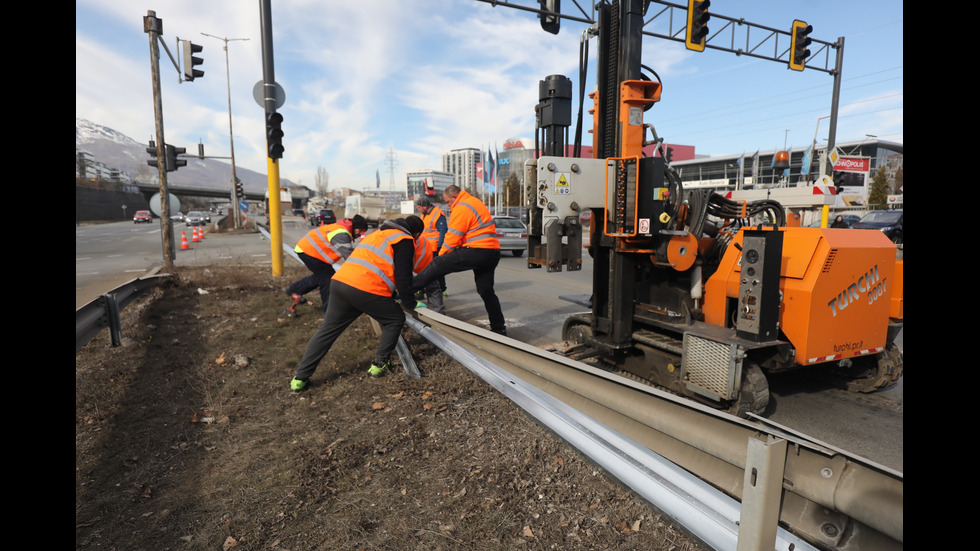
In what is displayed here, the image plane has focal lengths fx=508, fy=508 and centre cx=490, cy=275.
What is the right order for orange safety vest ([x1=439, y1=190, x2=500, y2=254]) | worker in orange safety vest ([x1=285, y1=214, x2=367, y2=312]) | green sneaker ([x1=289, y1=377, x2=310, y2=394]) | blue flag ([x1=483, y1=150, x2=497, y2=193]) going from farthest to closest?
1. blue flag ([x1=483, y1=150, x2=497, y2=193])
2. worker in orange safety vest ([x1=285, y1=214, x2=367, y2=312])
3. orange safety vest ([x1=439, y1=190, x2=500, y2=254])
4. green sneaker ([x1=289, y1=377, x2=310, y2=394])

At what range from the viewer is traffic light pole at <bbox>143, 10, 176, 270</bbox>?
10883mm

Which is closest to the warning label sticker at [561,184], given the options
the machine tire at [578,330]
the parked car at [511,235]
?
the machine tire at [578,330]

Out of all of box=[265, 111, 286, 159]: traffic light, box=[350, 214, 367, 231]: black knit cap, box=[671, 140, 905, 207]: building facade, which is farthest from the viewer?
box=[671, 140, 905, 207]: building facade

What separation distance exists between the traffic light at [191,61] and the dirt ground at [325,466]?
815 cm

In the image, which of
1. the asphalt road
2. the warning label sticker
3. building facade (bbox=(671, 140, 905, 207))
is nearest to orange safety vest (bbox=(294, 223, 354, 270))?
the asphalt road

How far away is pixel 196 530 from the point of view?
8.63 feet

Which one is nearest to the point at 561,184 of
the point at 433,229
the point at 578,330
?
the point at 578,330

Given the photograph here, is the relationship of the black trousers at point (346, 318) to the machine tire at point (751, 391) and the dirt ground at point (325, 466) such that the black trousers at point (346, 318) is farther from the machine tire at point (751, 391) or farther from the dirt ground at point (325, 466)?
the machine tire at point (751, 391)

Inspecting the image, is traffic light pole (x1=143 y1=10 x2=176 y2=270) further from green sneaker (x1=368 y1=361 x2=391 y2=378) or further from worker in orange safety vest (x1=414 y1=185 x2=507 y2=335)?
green sneaker (x1=368 y1=361 x2=391 y2=378)

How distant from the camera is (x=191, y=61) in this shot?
11156 mm

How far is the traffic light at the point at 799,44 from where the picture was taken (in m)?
14.0

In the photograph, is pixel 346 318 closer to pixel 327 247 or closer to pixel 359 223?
pixel 327 247

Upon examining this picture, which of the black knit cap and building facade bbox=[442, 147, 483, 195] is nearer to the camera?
the black knit cap

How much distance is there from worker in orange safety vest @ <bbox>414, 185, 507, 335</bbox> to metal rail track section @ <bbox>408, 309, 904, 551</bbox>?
335 centimetres
